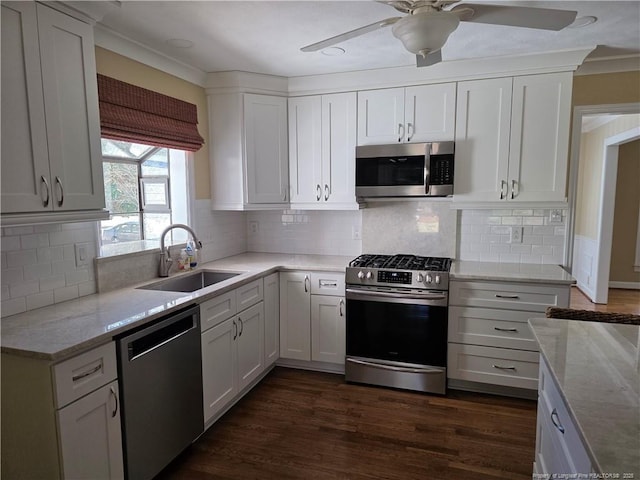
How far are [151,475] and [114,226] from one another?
1594 mm

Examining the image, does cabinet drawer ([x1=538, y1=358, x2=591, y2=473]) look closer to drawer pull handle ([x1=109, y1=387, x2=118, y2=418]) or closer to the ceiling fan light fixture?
the ceiling fan light fixture

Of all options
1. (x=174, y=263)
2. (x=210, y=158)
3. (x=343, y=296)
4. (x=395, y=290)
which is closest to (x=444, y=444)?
(x=395, y=290)

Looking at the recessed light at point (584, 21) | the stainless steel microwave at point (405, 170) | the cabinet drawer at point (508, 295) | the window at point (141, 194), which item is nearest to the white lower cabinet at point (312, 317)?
the stainless steel microwave at point (405, 170)

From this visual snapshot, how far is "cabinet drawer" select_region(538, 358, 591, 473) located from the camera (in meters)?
1.11

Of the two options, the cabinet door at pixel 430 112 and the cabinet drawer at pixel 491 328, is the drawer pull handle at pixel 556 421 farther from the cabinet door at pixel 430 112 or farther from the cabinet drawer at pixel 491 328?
the cabinet door at pixel 430 112

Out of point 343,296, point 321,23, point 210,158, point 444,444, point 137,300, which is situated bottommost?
point 444,444

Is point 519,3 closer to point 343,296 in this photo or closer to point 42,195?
point 343,296

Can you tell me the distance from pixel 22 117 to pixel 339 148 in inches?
86.7

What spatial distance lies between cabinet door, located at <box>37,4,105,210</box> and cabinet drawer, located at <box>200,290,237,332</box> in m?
0.81

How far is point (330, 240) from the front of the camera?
3.74 meters

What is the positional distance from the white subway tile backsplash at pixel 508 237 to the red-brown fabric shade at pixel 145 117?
233cm

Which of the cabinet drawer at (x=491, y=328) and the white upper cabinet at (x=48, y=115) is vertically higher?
the white upper cabinet at (x=48, y=115)

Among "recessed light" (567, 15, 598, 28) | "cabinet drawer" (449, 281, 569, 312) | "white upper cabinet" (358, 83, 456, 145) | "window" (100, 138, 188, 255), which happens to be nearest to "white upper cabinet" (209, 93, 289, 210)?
"window" (100, 138, 188, 255)

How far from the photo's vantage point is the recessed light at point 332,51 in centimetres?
268
